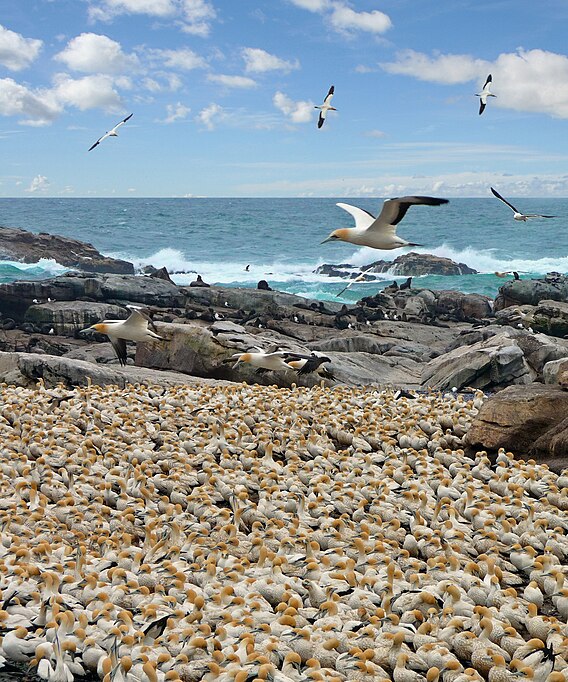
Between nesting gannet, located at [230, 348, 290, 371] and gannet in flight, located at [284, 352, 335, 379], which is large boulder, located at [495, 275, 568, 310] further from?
nesting gannet, located at [230, 348, 290, 371]

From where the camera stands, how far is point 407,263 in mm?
63375

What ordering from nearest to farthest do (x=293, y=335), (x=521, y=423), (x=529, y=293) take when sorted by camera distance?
(x=521, y=423)
(x=293, y=335)
(x=529, y=293)

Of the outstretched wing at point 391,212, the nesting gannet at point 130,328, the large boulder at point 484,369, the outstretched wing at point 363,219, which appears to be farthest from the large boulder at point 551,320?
the outstretched wing at point 391,212

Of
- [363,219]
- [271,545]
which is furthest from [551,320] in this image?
[271,545]

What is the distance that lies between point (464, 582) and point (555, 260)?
7751cm

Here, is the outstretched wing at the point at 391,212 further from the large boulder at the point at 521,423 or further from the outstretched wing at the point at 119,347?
the outstretched wing at the point at 119,347

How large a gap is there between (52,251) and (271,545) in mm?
60807

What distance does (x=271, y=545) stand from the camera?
8.38 m

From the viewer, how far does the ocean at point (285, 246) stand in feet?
199

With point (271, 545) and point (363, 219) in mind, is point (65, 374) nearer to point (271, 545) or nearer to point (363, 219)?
point (363, 219)

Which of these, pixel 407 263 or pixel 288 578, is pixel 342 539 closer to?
pixel 288 578

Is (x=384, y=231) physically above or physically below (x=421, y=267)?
above

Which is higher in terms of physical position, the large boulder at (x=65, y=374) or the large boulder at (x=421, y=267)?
the large boulder at (x=421, y=267)

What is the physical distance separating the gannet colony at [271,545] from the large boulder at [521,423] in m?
0.47
